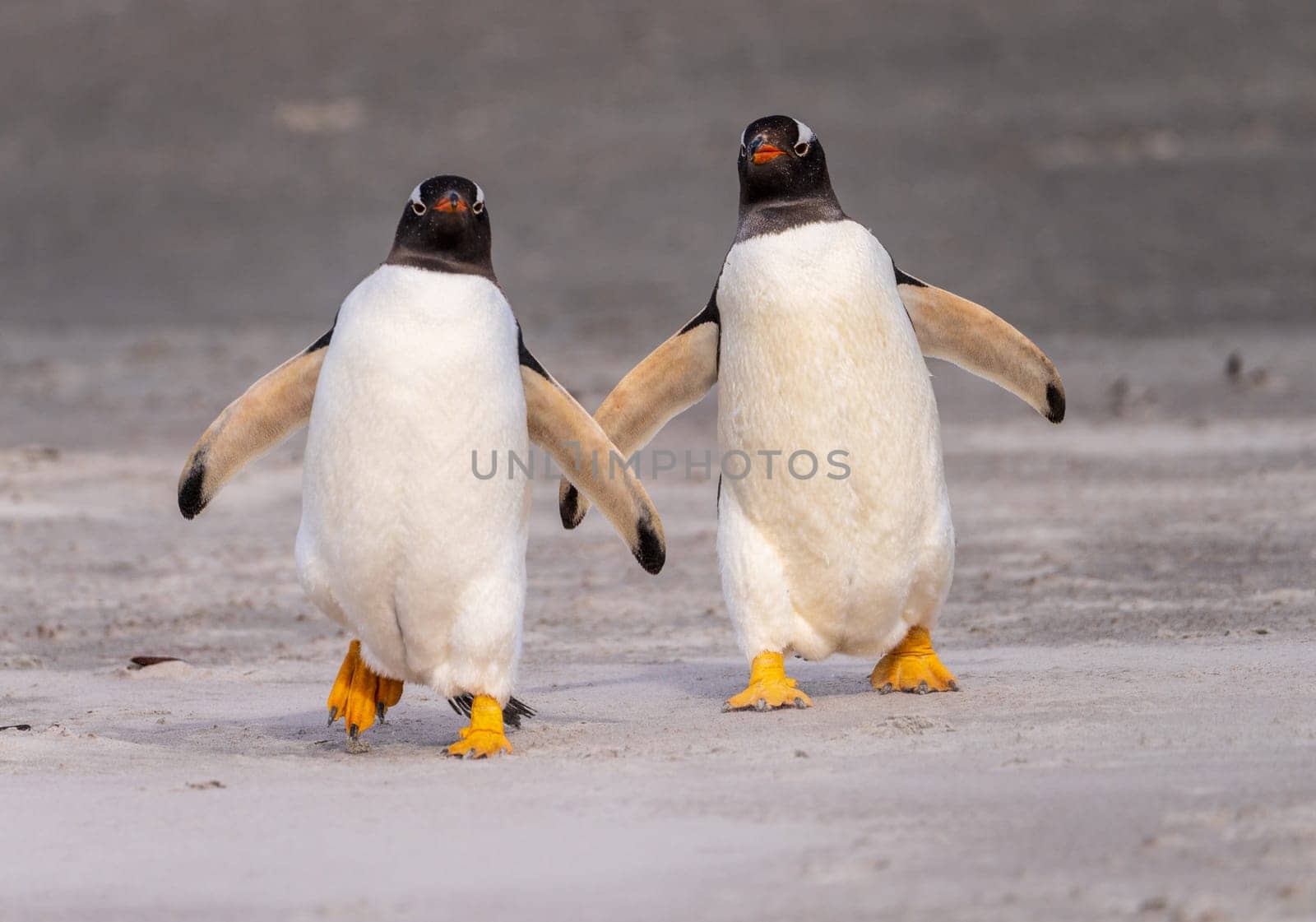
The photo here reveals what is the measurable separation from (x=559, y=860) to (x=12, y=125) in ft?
101

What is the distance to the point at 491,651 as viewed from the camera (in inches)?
183

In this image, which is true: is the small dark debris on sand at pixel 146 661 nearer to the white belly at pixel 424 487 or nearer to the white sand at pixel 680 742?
the white sand at pixel 680 742

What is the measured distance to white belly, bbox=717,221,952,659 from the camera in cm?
517

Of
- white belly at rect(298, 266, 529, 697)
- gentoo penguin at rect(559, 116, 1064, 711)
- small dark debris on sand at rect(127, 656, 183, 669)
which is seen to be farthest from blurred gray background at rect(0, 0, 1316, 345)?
white belly at rect(298, 266, 529, 697)

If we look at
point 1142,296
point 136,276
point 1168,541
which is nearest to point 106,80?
point 136,276

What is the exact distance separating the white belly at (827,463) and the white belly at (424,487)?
791 mm

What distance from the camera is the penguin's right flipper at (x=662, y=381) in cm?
559

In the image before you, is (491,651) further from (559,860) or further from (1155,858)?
(1155,858)

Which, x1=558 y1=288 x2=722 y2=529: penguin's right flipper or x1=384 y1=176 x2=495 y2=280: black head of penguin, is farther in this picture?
x1=558 y1=288 x2=722 y2=529: penguin's right flipper

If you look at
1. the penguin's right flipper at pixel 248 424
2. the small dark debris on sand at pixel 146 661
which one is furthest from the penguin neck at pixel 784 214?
the small dark debris on sand at pixel 146 661

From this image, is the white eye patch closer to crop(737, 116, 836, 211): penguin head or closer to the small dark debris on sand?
crop(737, 116, 836, 211): penguin head

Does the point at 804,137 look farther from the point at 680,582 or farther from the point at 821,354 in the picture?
the point at 680,582

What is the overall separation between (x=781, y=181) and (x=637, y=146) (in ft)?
77.5

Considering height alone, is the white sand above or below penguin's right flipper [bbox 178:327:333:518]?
below
